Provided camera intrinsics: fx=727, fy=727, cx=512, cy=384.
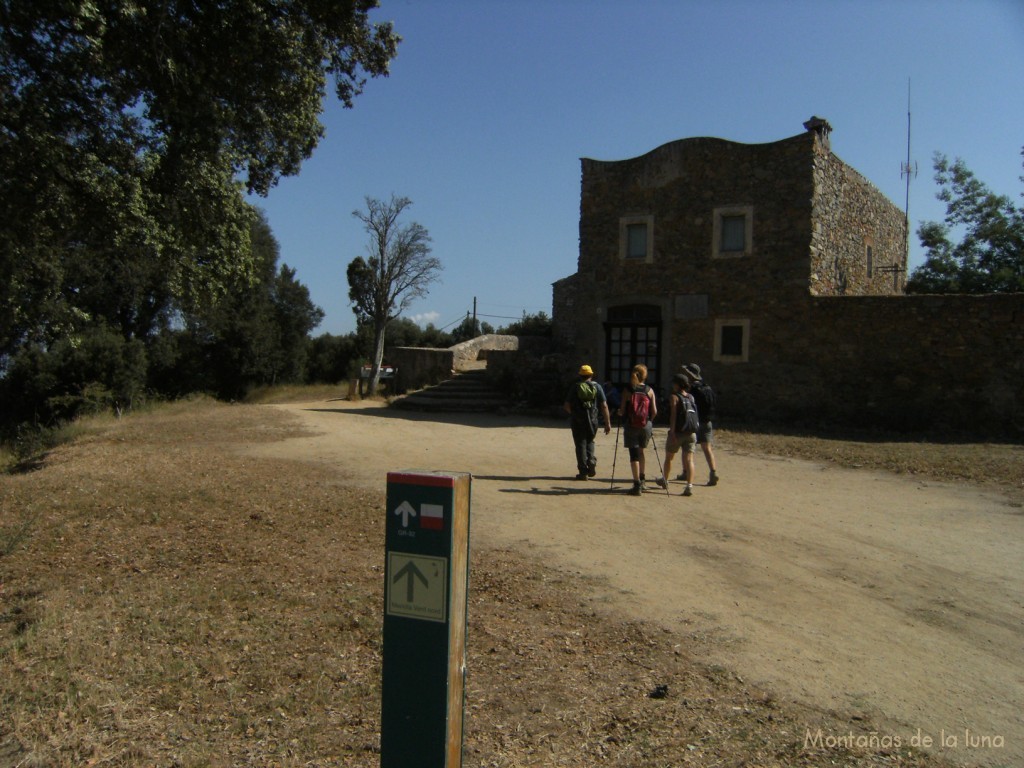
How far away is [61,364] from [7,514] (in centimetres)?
2070

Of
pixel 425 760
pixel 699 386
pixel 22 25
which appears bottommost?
pixel 425 760

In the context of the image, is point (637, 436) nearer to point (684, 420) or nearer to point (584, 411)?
point (684, 420)

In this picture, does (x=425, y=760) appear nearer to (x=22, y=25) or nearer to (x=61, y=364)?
(x=22, y=25)

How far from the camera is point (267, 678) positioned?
13.8 feet

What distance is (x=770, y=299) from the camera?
57.8ft

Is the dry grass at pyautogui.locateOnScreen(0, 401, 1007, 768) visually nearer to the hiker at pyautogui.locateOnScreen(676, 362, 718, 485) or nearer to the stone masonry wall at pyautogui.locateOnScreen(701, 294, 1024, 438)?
the hiker at pyautogui.locateOnScreen(676, 362, 718, 485)

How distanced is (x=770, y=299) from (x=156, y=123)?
45.5 ft

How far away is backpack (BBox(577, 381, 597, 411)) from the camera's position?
985 cm

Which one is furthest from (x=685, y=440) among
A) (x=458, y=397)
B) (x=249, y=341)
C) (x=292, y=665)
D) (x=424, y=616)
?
(x=249, y=341)

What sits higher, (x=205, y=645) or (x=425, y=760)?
(x=425, y=760)

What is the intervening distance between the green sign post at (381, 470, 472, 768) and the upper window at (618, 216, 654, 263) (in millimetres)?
17458

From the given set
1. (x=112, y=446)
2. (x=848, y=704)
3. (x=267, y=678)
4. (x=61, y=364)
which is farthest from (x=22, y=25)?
(x=61, y=364)
